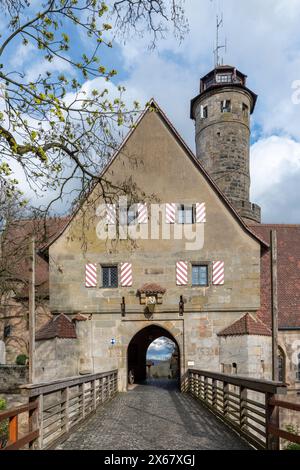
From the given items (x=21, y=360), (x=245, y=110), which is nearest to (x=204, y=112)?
(x=245, y=110)

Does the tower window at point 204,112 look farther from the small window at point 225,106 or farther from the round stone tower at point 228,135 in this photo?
→ the small window at point 225,106

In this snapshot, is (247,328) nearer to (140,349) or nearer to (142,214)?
(142,214)

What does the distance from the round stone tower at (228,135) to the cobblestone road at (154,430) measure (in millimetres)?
19489

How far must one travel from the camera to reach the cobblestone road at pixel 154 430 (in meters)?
7.53

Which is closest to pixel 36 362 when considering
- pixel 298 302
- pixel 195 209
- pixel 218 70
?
pixel 195 209

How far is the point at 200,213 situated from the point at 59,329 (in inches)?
265

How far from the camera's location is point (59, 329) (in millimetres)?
18047

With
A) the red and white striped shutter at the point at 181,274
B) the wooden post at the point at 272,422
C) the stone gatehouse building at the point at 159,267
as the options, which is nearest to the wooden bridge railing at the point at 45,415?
the wooden post at the point at 272,422

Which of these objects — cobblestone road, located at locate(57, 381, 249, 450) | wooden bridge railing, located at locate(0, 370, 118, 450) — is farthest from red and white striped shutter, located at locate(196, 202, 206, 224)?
wooden bridge railing, located at locate(0, 370, 118, 450)

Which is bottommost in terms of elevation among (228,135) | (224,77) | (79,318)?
(79,318)

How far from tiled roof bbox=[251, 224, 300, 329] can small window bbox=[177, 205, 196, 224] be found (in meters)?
3.85

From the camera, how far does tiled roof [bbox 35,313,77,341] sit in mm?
17938

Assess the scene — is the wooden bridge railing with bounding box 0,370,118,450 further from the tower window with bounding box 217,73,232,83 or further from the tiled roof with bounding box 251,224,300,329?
the tower window with bounding box 217,73,232,83
